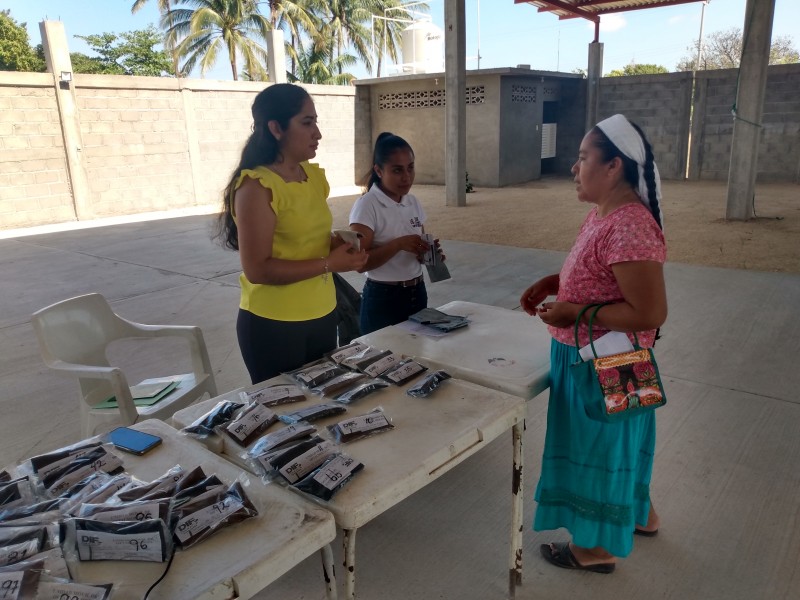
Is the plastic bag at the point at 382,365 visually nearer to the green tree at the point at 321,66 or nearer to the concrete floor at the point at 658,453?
the concrete floor at the point at 658,453

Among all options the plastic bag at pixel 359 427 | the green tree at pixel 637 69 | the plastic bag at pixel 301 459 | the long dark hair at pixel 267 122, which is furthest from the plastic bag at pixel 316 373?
the green tree at pixel 637 69

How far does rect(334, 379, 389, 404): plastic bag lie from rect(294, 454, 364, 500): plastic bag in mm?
313

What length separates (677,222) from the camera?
8.59 m

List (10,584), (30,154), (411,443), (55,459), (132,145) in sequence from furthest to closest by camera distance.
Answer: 1. (132,145)
2. (30,154)
3. (411,443)
4. (55,459)
5. (10,584)

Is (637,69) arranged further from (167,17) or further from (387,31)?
(167,17)

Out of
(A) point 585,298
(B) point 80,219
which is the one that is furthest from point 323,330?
(B) point 80,219

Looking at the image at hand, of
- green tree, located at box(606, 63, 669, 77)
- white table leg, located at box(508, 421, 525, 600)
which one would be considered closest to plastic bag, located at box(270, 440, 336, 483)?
white table leg, located at box(508, 421, 525, 600)

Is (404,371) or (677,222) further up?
(404,371)

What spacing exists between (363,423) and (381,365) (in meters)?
0.34

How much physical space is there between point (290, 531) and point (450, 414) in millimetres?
533

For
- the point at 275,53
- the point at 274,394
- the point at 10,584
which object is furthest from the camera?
the point at 275,53

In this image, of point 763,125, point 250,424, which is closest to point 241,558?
point 250,424

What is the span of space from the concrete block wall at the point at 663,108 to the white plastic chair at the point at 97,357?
13.8 m

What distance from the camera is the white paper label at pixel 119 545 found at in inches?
37.0
